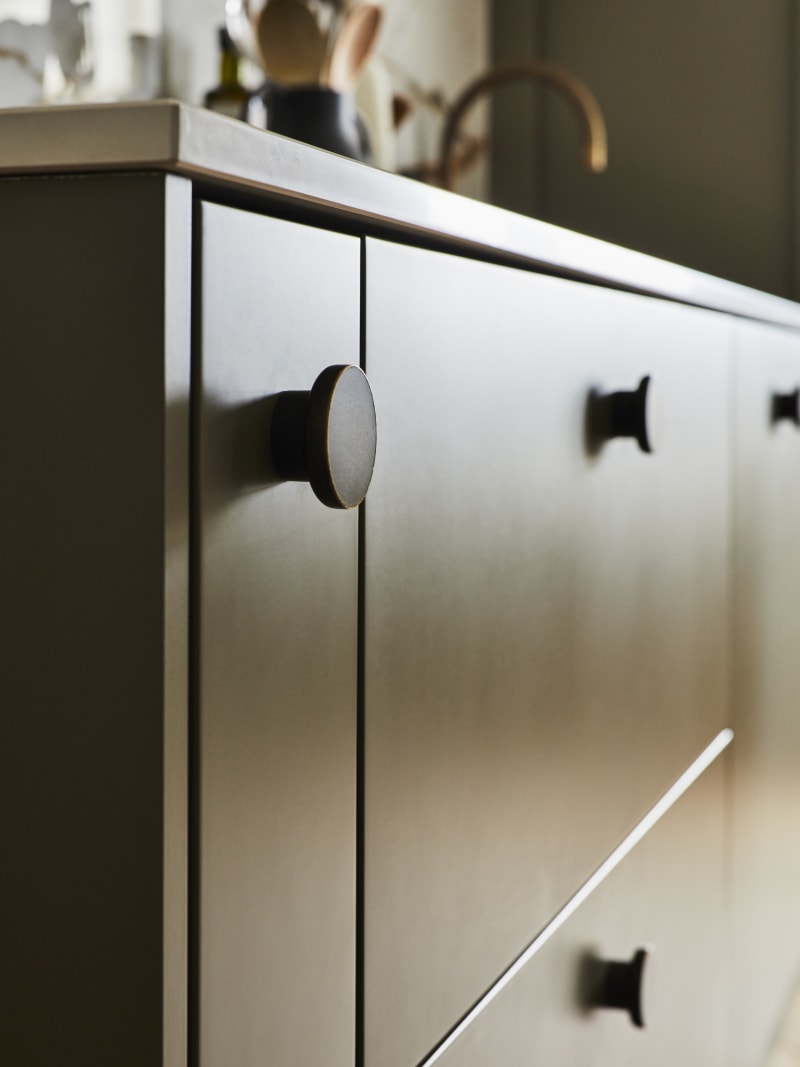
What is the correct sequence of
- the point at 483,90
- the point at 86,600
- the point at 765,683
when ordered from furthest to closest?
the point at 483,90 < the point at 765,683 < the point at 86,600

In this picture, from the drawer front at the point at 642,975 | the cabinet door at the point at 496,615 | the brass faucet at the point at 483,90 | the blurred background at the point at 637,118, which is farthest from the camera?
the blurred background at the point at 637,118

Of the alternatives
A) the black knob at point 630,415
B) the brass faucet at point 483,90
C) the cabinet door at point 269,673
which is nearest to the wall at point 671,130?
the brass faucet at point 483,90

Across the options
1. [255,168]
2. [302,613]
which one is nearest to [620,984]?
[302,613]

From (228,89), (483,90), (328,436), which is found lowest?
(328,436)

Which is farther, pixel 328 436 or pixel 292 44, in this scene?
pixel 292 44

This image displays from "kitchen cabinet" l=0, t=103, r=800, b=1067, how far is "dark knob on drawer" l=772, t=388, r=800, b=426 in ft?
1.12

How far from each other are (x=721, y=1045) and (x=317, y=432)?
0.70 meters

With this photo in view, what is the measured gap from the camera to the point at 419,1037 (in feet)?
1.40

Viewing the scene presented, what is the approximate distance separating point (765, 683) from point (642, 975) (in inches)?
15.5

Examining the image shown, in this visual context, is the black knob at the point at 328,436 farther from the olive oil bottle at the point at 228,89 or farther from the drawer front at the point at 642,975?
the olive oil bottle at the point at 228,89

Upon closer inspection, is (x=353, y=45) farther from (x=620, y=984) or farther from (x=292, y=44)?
(x=620, y=984)

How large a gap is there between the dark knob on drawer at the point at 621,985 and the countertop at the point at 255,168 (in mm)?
357

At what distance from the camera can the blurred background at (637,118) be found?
1.57 meters

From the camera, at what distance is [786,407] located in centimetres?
97
